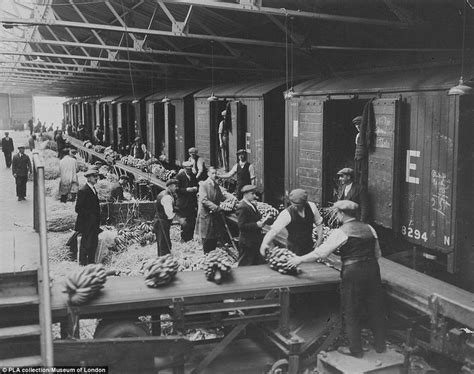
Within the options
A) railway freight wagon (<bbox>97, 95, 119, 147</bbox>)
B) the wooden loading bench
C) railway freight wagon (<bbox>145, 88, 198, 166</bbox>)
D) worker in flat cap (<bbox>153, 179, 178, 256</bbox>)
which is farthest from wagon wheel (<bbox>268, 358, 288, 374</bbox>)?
railway freight wagon (<bbox>97, 95, 119, 147</bbox>)

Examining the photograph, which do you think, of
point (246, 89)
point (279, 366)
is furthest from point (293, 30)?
point (279, 366)

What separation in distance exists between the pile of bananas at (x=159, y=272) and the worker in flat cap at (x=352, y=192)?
380 cm

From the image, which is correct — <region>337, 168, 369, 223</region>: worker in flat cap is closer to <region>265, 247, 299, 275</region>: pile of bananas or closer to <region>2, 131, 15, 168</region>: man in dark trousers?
<region>265, 247, 299, 275</region>: pile of bananas

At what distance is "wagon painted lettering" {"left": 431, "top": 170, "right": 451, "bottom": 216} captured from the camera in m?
8.11

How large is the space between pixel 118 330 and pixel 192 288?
0.95 meters

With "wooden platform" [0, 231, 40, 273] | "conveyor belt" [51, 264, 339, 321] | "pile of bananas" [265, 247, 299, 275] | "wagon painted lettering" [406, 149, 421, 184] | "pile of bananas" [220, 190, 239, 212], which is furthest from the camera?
"pile of bananas" [220, 190, 239, 212]

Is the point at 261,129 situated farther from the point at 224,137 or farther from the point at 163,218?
the point at 163,218

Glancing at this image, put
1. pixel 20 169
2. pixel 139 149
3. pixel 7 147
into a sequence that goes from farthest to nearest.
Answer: pixel 7 147 → pixel 139 149 → pixel 20 169

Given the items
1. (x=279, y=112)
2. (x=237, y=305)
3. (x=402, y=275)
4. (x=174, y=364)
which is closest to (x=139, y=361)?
(x=174, y=364)

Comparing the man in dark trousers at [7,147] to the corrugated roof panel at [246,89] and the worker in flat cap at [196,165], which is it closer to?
the corrugated roof panel at [246,89]

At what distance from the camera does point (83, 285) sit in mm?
5984

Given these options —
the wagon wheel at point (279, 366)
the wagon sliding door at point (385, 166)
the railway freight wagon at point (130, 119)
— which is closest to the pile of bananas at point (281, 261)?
the wagon wheel at point (279, 366)

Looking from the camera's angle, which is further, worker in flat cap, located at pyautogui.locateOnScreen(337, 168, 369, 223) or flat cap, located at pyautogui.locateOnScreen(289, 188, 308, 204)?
worker in flat cap, located at pyautogui.locateOnScreen(337, 168, 369, 223)

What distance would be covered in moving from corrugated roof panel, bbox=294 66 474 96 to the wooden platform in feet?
20.1
